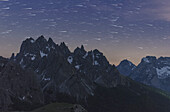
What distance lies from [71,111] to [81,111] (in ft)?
22.9

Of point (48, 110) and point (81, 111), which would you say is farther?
point (48, 110)

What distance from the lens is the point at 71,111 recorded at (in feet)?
480

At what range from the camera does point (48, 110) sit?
542 ft

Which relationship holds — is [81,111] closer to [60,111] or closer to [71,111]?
[71,111]

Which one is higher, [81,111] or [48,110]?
[81,111]

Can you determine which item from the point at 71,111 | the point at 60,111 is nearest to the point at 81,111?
the point at 71,111

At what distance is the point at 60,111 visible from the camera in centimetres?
15712

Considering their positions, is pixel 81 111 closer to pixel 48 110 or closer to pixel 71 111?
pixel 71 111

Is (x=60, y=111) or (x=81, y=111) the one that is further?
(x=60, y=111)

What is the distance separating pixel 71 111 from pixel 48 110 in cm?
2572

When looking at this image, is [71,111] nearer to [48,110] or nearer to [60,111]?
[60,111]

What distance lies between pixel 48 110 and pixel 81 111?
32.3 meters

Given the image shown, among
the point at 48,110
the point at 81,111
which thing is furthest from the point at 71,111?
the point at 48,110

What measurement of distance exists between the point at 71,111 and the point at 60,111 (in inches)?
534
